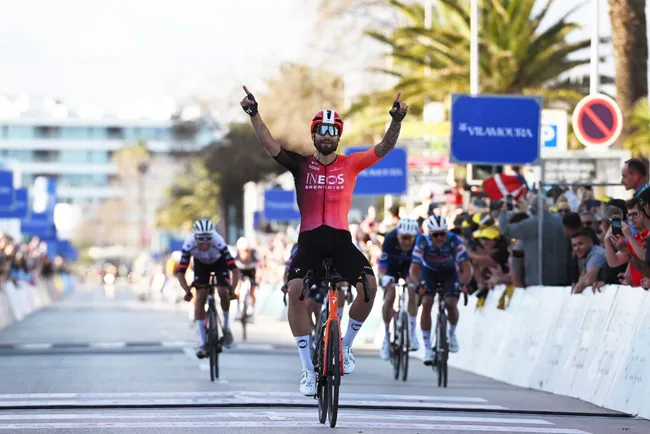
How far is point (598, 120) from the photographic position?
23.7 m

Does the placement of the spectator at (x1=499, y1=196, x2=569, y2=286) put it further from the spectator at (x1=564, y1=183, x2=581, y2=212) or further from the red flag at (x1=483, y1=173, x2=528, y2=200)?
the red flag at (x1=483, y1=173, x2=528, y2=200)

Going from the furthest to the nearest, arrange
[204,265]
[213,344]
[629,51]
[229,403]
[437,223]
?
1. [629,51]
2. [204,265]
3. [213,344]
4. [437,223]
5. [229,403]

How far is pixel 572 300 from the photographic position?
56.5ft

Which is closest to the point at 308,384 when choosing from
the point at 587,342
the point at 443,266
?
the point at 587,342

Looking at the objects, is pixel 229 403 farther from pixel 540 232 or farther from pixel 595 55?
pixel 595 55

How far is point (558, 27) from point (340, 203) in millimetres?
25277

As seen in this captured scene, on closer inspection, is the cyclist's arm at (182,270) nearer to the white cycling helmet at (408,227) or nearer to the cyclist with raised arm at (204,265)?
the cyclist with raised arm at (204,265)

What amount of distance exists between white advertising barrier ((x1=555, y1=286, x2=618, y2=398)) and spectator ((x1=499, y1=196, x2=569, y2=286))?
2.53 meters

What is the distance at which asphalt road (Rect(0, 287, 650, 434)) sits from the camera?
41.1ft

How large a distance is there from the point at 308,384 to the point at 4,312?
1095 inches

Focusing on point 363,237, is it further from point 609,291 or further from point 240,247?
point 609,291

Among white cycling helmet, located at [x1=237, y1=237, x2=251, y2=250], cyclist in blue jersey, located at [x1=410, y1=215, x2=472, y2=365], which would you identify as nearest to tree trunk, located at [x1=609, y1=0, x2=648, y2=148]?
white cycling helmet, located at [x1=237, y1=237, x2=251, y2=250]

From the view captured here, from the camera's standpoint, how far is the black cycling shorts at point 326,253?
41.1 ft

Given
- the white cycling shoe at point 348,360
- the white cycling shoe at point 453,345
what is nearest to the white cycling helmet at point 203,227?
the white cycling shoe at point 453,345
